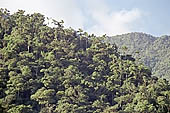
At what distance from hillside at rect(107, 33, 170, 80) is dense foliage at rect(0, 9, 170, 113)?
86.4ft

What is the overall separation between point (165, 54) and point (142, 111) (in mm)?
46375

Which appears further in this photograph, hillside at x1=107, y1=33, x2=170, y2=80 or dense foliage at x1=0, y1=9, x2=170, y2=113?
hillside at x1=107, y1=33, x2=170, y2=80

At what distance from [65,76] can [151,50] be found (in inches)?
2049

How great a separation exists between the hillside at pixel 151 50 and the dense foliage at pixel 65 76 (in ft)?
86.4

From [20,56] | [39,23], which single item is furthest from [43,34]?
[20,56]

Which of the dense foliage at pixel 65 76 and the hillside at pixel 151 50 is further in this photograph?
the hillside at pixel 151 50

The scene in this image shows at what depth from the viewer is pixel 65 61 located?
3819 cm

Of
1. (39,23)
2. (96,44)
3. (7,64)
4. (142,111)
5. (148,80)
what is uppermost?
(39,23)

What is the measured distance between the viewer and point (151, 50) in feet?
269

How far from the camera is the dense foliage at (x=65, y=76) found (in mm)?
31031

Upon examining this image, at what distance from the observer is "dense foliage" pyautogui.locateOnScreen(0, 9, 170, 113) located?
31.0 meters

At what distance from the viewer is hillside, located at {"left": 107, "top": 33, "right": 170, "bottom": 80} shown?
6919 cm

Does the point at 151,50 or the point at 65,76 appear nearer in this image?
the point at 65,76

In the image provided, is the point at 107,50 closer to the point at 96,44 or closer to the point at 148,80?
the point at 96,44
